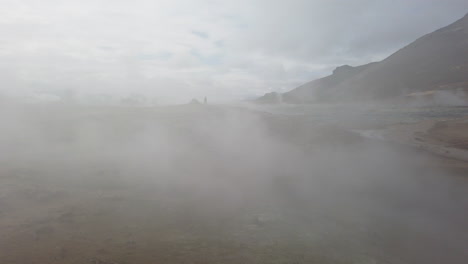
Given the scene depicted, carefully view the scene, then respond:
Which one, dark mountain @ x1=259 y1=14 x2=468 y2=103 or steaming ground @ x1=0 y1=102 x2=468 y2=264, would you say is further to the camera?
dark mountain @ x1=259 y1=14 x2=468 y2=103

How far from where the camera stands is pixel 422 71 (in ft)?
225

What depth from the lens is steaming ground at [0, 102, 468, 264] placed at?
5.92 metres

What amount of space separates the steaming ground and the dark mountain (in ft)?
159

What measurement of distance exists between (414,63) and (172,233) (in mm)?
85446

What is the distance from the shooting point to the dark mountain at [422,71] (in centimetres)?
5972

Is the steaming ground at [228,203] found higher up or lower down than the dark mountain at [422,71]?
lower down

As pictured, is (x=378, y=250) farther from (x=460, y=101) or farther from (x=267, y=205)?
Answer: (x=460, y=101)

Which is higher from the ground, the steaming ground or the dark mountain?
the dark mountain

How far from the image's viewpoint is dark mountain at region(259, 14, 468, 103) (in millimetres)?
59719

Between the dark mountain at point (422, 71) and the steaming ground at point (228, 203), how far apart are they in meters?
48.5

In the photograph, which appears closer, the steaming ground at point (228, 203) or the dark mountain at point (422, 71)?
the steaming ground at point (228, 203)

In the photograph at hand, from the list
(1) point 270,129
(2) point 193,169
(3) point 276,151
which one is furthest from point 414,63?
(2) point 193,169

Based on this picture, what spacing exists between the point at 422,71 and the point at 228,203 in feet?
249

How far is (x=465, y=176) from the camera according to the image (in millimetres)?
11094
